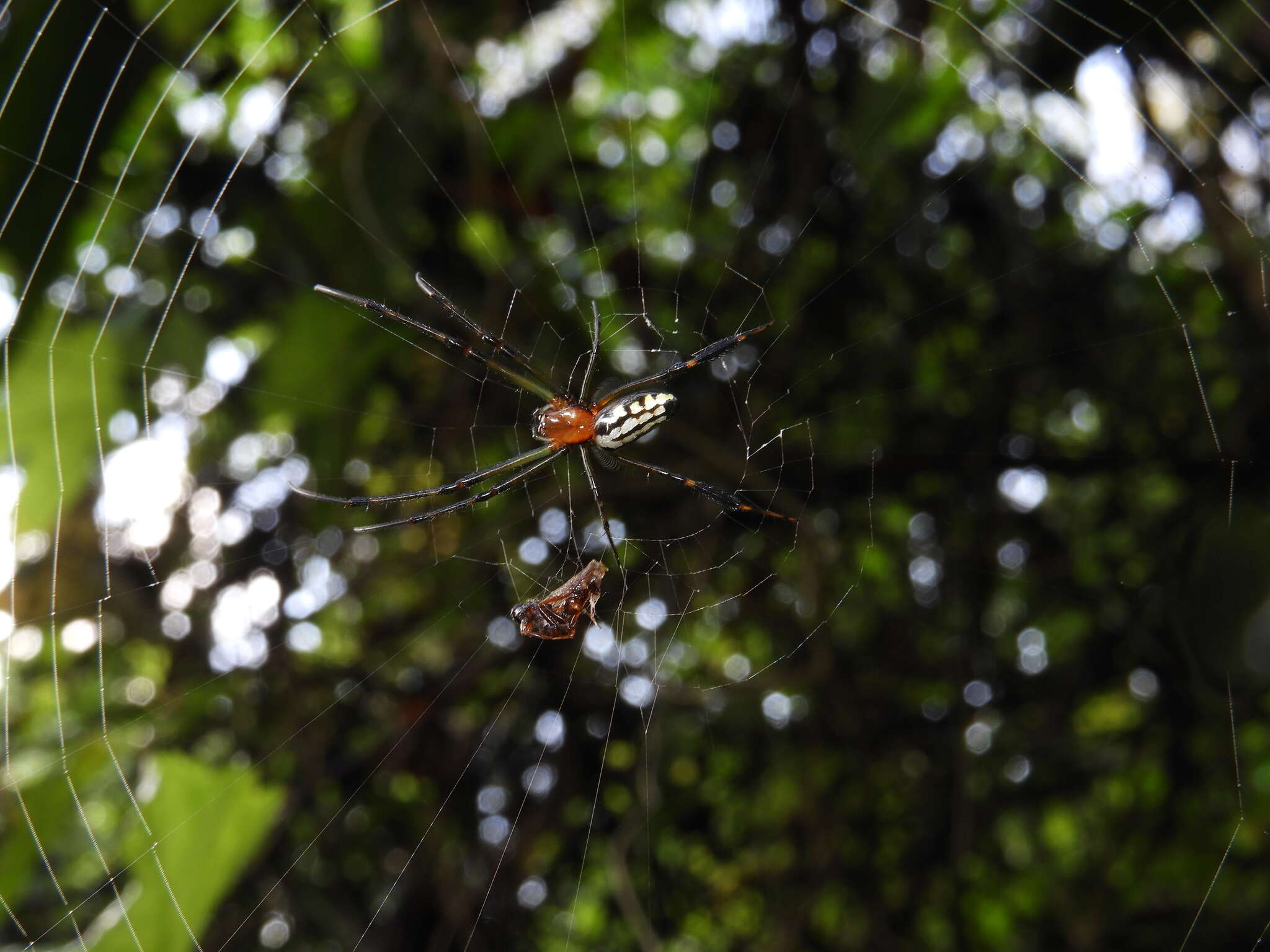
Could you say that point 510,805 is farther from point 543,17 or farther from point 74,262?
point 543,17

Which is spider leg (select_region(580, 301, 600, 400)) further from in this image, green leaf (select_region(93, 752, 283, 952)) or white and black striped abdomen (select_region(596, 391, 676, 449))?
green leaf (select_region(93, 752, 283, 952))

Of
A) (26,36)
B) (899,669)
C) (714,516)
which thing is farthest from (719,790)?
(26,36)

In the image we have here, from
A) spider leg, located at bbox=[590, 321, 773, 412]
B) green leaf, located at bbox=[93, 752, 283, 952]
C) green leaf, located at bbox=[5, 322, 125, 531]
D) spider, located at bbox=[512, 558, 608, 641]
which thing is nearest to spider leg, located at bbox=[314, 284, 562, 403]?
spider leg, located at bbox=[590, 321, 773, 412]

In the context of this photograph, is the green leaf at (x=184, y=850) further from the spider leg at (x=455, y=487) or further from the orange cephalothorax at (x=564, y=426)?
the orange cephalothorax at (x=564, y=426)

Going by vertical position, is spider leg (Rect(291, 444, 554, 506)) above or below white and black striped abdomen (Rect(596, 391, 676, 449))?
below

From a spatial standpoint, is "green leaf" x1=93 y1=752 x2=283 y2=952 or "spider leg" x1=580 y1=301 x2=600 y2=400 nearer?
"green leaf" x1=93 y1=752 x2=283 y2=952

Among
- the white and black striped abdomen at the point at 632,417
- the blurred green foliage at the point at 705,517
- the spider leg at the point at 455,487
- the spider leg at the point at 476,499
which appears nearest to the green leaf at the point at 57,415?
the blurred green foliage at the point at 705,517
